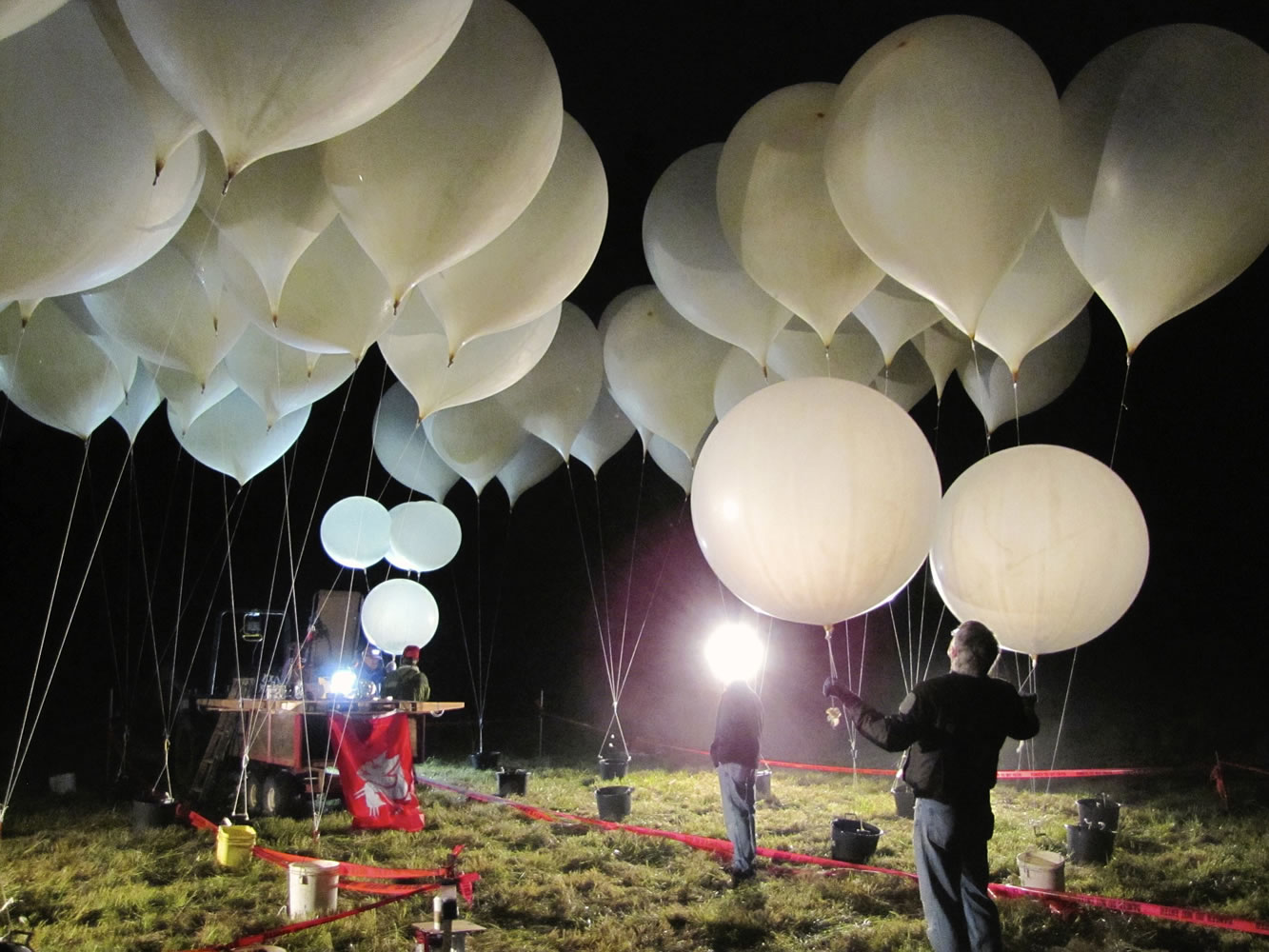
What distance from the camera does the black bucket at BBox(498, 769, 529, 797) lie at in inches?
277

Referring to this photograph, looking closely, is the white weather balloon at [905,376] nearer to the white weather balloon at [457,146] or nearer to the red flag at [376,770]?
the white weather balloon at [457,146]

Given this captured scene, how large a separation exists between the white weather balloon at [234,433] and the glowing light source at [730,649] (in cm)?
412

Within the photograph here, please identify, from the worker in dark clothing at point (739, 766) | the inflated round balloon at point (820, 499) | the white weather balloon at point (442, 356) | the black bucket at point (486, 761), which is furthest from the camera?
the black bucket at point (486, 761)

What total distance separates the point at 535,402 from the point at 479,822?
3.14 metres

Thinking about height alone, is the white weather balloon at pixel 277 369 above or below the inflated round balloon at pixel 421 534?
above

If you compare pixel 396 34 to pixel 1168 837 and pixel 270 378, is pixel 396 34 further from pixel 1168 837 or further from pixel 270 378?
pixel 1168 837

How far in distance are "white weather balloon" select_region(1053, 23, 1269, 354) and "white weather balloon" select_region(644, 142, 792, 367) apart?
44.6 inches

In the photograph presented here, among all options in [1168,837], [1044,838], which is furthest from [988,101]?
[1168,837]

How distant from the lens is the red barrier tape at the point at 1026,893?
10.9ft

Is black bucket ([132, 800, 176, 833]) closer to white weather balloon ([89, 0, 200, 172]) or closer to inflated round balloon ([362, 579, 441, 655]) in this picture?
inflated round balloon ([362, 579, 441, 655])

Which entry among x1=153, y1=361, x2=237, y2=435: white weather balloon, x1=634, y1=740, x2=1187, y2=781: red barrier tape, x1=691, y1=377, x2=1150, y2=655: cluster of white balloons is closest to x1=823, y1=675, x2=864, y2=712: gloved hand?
x1=691, y1=377, x2=1150, y2=655: cluster of white balloons

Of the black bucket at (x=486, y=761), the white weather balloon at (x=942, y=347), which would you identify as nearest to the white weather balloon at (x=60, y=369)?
the white weather balloon at (x=942, y=347)

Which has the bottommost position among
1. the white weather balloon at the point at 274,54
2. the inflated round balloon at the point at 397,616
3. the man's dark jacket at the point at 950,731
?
the man's dark jacket at the point at 950,731

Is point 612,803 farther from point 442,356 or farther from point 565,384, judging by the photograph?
point 442,356
